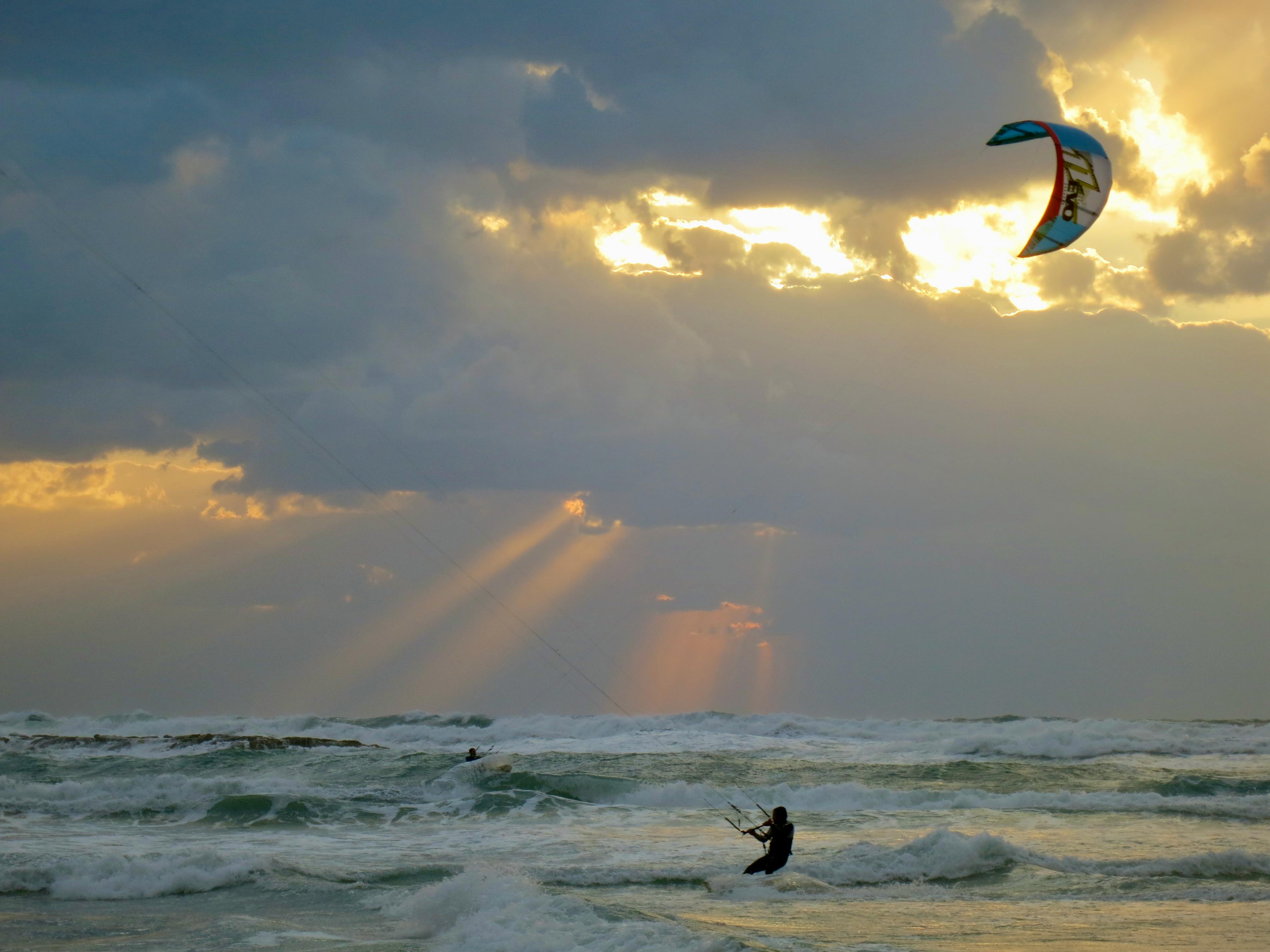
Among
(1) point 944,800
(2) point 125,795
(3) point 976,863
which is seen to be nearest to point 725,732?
(1) point 944,800

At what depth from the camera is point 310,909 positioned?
12.4 metres

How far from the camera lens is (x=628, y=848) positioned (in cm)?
1716

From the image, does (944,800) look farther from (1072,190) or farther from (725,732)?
(725,732)

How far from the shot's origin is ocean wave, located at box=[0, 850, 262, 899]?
527 inches

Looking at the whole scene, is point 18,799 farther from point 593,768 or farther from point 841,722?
point 841,722

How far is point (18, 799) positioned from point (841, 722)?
34654 millimetres

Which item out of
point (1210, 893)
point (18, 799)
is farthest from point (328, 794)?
point (1210, 893)

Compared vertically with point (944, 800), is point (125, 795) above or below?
above

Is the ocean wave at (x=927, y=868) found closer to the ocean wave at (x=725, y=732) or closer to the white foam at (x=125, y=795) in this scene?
the white foam at (x=125, y=795)

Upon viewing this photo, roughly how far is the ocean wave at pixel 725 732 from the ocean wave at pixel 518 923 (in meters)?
24.0

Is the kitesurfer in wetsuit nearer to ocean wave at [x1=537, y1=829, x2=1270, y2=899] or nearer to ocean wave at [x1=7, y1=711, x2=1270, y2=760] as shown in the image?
ocean wave at [x1=537, y1=829, x2=1270, y2=899]

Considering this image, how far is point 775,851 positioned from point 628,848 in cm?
373

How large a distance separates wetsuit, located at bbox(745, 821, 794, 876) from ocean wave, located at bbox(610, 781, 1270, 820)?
8469 millimetres

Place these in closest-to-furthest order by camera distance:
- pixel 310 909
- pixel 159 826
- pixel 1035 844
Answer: pixel 310 909
pixel 1035 844
pixel 159 826
